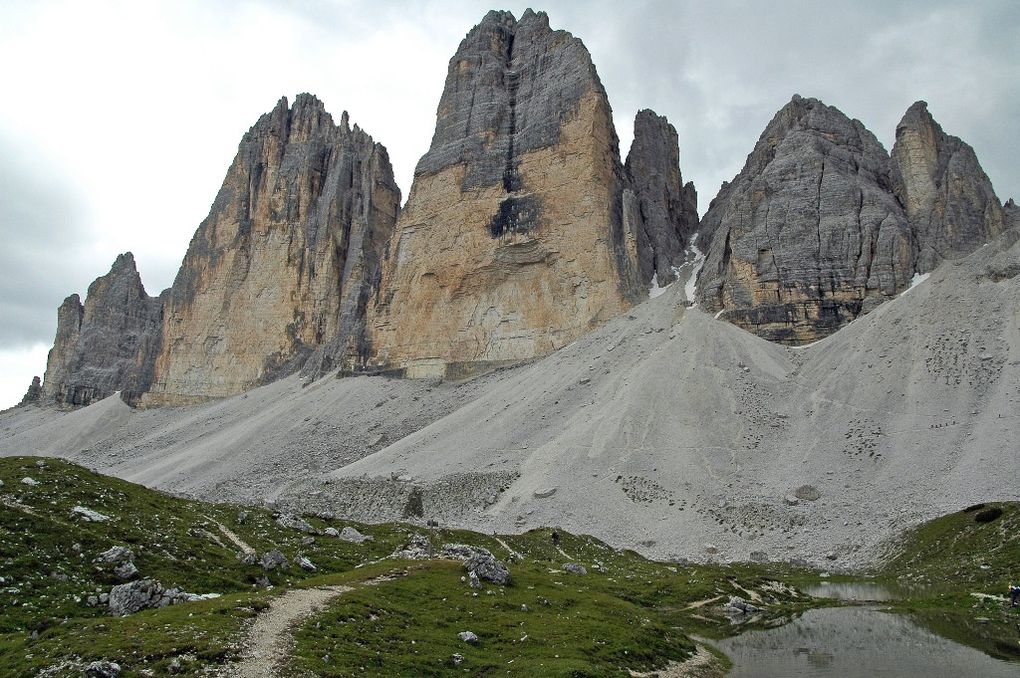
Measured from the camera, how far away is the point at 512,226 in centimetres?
10719

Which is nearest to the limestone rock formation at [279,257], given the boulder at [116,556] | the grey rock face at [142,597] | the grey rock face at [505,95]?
the grey rock face at [505,95]

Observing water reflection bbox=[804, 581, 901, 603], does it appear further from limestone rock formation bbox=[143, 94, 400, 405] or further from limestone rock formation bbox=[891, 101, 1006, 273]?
limestone rock formation bbox=[143, 94, 400, 405]

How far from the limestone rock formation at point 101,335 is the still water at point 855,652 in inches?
6404

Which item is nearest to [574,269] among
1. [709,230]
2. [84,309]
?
[709,230]

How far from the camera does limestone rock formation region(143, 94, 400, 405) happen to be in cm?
13950

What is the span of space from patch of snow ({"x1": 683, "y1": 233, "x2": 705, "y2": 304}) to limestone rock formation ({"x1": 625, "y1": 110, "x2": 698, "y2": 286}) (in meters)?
2.24

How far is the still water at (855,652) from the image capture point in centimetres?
2009

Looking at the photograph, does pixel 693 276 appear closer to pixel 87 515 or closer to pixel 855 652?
pixel 855 652

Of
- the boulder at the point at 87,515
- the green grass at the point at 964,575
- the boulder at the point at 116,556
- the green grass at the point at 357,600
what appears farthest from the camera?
the green grass at the point at 964,575

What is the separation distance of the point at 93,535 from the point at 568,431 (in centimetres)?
4954

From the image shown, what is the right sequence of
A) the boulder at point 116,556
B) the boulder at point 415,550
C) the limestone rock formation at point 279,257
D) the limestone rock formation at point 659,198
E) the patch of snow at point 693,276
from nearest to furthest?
the boulder at point 116,556, the boulder at point 415,550, the patch of snow at point 693,276, the limestone rock formation at point 659,198, the limestone rock formation at point 279,257

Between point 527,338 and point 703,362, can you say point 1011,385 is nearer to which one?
point 703,362

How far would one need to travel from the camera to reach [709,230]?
11788cm

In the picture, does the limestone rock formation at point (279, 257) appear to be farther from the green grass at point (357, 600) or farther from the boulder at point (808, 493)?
the green grass at point (357, 600)
